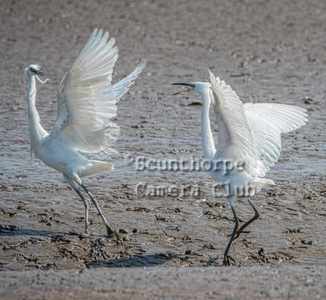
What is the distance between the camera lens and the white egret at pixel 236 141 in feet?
30.2

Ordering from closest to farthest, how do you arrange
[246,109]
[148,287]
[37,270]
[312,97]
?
[148,287] < [37,270] < [246,109] < [312,97]

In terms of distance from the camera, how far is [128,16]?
22094 mm

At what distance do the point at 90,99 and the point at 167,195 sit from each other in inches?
73.2

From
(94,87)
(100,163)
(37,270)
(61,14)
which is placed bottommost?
(37,270)

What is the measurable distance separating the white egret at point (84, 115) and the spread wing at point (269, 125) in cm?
135

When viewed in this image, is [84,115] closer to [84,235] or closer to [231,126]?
[84,235]

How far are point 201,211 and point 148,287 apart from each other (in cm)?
258

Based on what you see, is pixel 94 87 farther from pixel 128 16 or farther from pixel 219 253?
pixel 128 16

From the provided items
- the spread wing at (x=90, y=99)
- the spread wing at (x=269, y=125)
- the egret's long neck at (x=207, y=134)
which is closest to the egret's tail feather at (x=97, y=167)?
the spread wing at (x=90, y=99)

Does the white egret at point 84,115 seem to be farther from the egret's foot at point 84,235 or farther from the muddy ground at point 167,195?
the muddy ground at point 167,195

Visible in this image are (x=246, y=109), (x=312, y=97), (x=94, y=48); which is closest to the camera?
(x=94, y=48)

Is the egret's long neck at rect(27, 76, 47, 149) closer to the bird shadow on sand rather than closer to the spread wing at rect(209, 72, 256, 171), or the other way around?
the bird shadow on sand

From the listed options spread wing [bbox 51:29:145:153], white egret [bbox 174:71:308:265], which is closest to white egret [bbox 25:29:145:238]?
spread wing [bbox 51:29:145:153]

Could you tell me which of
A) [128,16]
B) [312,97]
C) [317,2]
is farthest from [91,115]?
[317,2]
